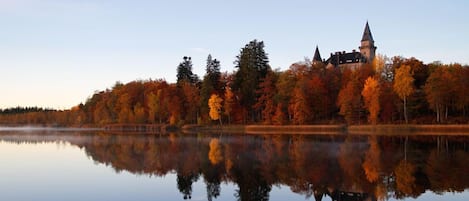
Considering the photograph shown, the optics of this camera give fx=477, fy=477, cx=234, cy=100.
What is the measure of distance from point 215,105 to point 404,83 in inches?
1280

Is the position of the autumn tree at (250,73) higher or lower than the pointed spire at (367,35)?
lower

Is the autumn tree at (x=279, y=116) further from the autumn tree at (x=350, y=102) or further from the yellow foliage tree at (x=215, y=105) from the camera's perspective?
the yellow foliage tree at (x=215, y=105)

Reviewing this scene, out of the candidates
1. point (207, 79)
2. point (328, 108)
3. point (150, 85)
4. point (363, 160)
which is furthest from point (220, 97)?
point (363, 160)

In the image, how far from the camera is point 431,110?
70.1 m

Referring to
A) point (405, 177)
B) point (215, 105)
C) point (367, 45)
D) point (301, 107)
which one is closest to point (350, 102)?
point (301, 107)

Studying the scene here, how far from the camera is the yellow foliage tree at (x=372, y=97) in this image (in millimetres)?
64562

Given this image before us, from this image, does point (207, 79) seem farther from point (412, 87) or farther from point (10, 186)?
point (10, 186)

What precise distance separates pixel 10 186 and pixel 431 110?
208 ft

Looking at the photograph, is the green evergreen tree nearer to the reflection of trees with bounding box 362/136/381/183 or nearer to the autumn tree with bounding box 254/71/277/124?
the autumn tree with bounding box 254/71/277/124

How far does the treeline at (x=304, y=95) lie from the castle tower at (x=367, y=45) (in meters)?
47.7

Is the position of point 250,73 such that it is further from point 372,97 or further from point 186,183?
point 186,183

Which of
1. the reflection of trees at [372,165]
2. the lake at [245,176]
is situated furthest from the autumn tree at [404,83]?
the reflection of trees at [372,165]

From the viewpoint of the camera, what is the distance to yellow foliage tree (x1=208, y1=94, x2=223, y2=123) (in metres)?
82.9

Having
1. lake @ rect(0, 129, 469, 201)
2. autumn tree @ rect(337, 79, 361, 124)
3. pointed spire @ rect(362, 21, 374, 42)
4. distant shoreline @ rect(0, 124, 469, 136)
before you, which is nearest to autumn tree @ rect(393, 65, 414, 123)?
distant shoreline @ rect(0, 124, 469, 136)
